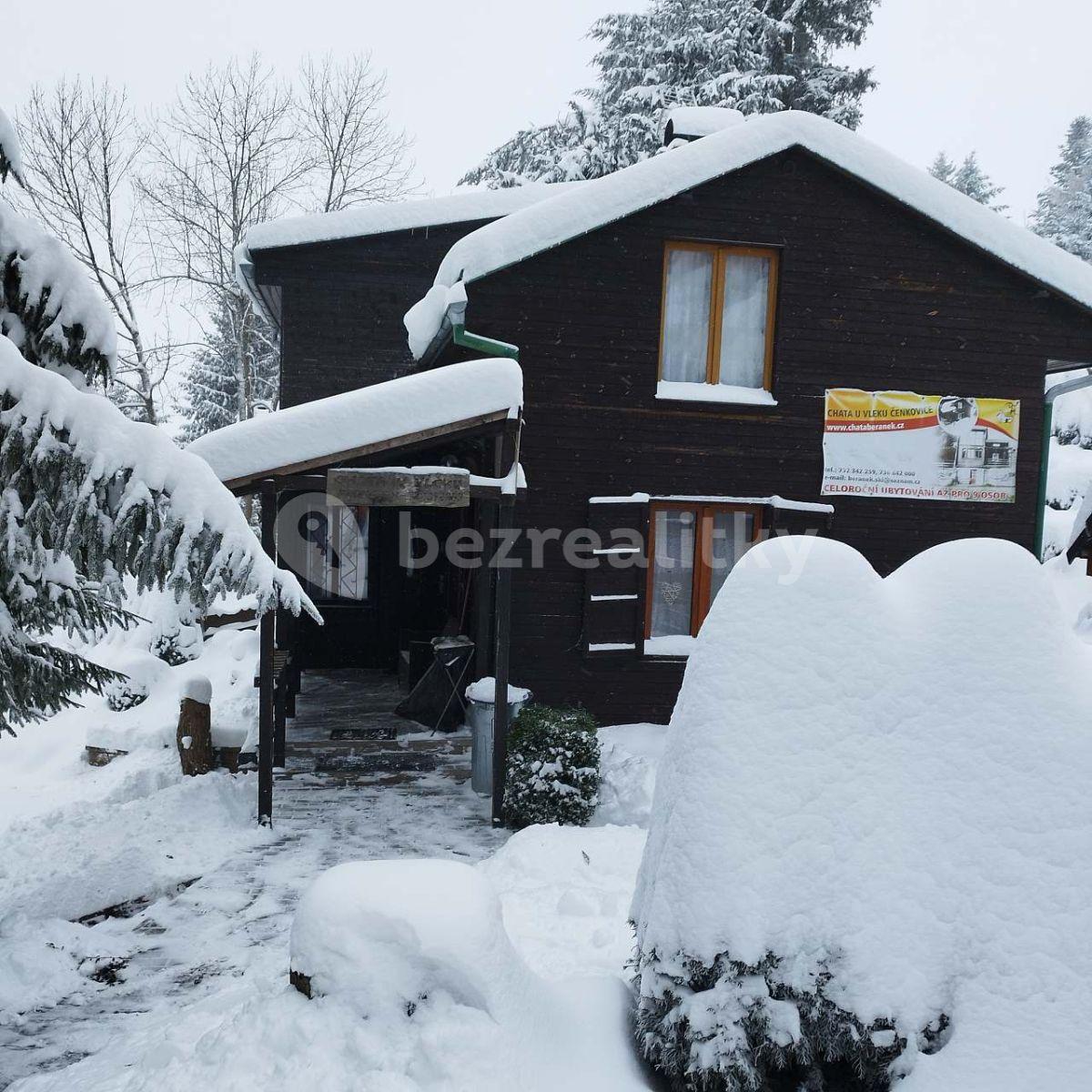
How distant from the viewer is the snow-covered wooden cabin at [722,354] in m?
9.12

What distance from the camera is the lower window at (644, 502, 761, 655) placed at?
962 cm

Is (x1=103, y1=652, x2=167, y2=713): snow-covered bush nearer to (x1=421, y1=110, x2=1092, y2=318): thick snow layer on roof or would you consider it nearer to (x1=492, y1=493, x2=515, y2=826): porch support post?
(x1=492, y1=493, x2=515, y2=826): porch support post

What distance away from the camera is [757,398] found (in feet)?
31.1

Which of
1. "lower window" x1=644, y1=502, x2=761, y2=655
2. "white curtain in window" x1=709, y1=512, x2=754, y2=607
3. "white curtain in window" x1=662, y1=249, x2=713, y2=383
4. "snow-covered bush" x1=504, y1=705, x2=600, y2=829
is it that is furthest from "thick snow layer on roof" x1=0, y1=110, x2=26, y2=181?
"white curtain in window" x1=709, y1=512, x2=754, y2=607


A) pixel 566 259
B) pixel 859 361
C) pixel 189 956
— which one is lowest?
pixel 189 956

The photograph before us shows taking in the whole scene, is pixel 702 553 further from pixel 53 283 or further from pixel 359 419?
pixel 53 283

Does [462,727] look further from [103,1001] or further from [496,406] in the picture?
[103,1001]

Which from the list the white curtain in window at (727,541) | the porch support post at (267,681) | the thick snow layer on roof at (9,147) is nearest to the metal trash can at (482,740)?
the porch support post at (267,681)

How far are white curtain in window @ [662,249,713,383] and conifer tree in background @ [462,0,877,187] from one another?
41.0 feet

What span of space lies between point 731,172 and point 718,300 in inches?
52.5

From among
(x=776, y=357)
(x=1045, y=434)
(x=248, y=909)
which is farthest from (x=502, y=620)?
(x=1045, y=434)

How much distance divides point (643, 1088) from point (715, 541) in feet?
24.2

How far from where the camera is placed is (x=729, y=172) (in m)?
9.20

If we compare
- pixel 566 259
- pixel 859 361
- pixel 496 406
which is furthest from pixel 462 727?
pixel 859 361
